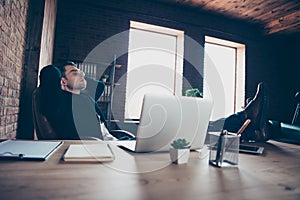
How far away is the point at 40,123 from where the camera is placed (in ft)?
5.40

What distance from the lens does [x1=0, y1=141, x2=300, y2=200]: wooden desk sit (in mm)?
526

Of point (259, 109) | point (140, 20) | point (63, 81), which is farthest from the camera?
point (140, 20)

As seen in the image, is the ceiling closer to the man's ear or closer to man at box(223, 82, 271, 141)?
the man's ear

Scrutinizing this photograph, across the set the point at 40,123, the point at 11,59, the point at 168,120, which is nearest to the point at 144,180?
the point at 168,120

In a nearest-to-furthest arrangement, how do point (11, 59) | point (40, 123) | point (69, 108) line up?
point (40, 123), point (11, 59), point (69, 108)

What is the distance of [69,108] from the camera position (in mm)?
1927

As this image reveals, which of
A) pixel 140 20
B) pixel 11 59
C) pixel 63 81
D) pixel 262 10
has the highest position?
pixel 262 10

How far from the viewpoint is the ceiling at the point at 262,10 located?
442 cm

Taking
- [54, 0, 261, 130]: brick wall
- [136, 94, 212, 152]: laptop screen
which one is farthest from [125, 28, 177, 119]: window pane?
[136, 94, 212, 152]: laptop screen

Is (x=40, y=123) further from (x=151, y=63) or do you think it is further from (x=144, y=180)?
(x=151, y=63)

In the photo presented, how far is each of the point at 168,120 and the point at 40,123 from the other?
3.58 feet

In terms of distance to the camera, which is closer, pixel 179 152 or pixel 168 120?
pixel 179 152

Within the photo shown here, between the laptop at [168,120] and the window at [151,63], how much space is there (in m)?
3.24

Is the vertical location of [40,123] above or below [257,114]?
below
